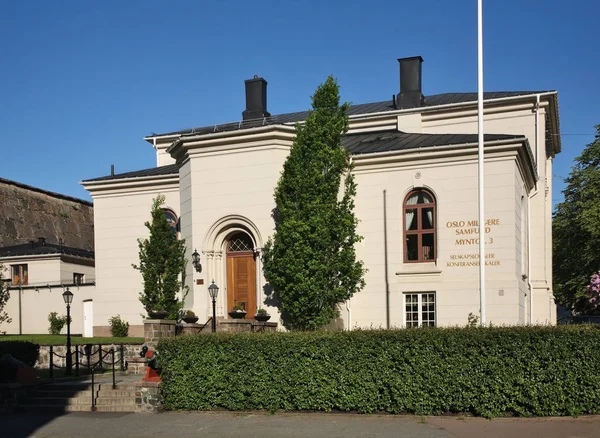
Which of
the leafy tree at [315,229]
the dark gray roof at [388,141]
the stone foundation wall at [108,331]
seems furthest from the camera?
the stone foundation wall at [108,331]

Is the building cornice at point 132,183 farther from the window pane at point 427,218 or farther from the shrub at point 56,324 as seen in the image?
the window pane at point 427,218

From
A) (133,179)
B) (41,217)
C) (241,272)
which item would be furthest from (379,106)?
(41,217)

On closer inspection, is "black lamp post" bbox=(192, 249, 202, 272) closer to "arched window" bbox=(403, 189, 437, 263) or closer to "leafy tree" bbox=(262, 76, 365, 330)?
"leafy tree" bbox=(262, 76, 365, 330)

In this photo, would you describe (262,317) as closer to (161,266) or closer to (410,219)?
(410,219)

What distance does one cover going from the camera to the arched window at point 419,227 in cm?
2452

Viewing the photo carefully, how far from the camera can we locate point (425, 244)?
24.6 meters

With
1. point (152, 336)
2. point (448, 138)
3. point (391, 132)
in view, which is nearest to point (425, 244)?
point (448, 138)

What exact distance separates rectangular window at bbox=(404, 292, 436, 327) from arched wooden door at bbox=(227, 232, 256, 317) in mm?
5381

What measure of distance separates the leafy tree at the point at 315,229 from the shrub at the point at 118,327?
9.26 m

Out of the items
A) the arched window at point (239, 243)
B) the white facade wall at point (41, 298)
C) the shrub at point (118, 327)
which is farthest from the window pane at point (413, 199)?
the white facade wall at point (41, 298)

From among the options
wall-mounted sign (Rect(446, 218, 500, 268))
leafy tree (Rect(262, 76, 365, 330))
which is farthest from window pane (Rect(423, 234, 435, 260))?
leafy tree (Rect(262, 76, 365, 330))

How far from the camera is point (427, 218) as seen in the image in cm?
2462

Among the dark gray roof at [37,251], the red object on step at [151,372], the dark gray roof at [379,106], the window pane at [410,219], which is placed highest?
the dark gray roof at [379,106]

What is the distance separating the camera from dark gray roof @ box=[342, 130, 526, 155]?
24.3 metres
